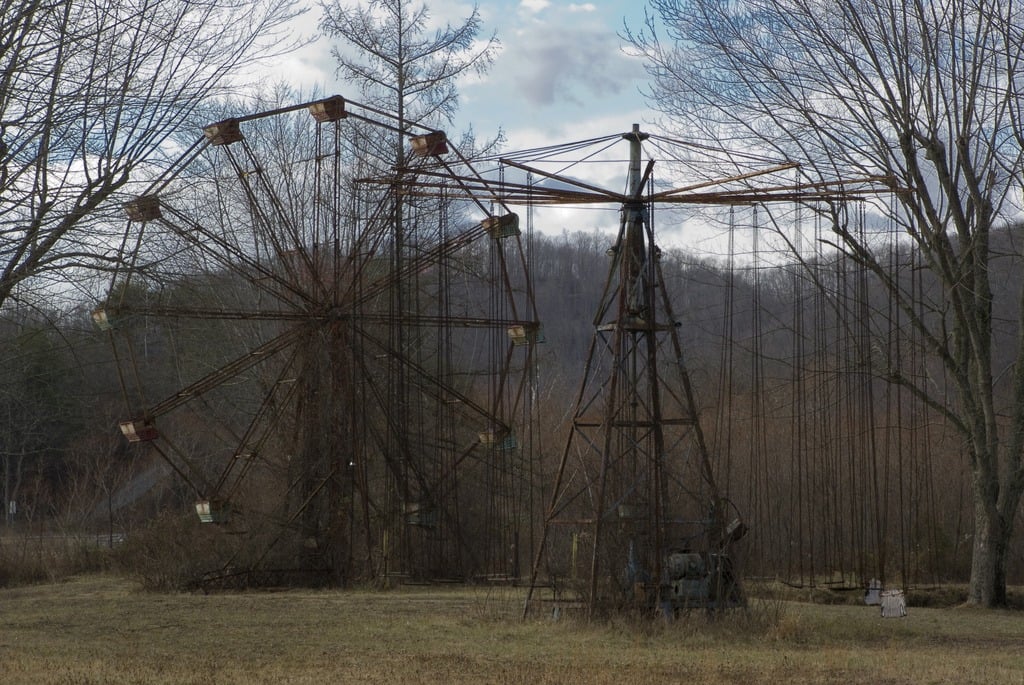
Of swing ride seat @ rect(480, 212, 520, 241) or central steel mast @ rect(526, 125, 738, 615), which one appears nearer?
central steel mast @ rect(526, 125, 738, 615)

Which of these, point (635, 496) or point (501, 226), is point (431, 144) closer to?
point (501, 226)

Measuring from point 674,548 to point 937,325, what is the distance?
877cm

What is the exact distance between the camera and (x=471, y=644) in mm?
11000

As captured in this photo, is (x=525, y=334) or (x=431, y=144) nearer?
(x=431, y=144)

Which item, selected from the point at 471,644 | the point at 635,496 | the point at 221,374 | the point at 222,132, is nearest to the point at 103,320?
the point at 221,374

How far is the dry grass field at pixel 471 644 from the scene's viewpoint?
9.05 m

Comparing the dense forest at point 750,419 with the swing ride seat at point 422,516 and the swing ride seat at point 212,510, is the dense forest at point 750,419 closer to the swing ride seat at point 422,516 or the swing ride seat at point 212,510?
the swing ride seat at point 212,510

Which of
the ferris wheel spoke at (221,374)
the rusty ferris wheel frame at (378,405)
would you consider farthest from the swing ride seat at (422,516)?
the ferris wheel spoke at (221,374)

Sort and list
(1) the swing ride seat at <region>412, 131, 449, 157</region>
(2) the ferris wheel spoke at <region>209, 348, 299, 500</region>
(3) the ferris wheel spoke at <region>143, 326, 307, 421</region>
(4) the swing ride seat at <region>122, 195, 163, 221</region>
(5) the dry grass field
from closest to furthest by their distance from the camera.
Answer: (5) the dry grass field → (4) the swing ride seat at <region>122, 195, 163, 221</region> → (1) the swing ride seat at <region>412, 131, 449, 157</region> → (3) the ferris wheel spoke at <region>143, 326, 307, 421</region> → (2) the ferris wheel spoke at <region>209, 348, 299, 500</region>

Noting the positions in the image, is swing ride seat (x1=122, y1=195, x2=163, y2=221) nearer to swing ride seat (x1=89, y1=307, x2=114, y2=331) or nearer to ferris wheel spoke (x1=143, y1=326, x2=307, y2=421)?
swing ride seat (x1=89, y1=307, x2=114, y2=331)

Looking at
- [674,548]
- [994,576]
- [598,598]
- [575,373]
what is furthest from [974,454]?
[575,373]

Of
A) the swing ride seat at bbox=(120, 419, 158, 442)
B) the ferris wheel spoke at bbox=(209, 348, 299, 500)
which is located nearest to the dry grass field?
the swing ride seat at bbox=(120, 419, 158, 442)

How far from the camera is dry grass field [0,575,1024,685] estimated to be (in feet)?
29.7

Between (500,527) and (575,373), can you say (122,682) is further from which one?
(575,373)
